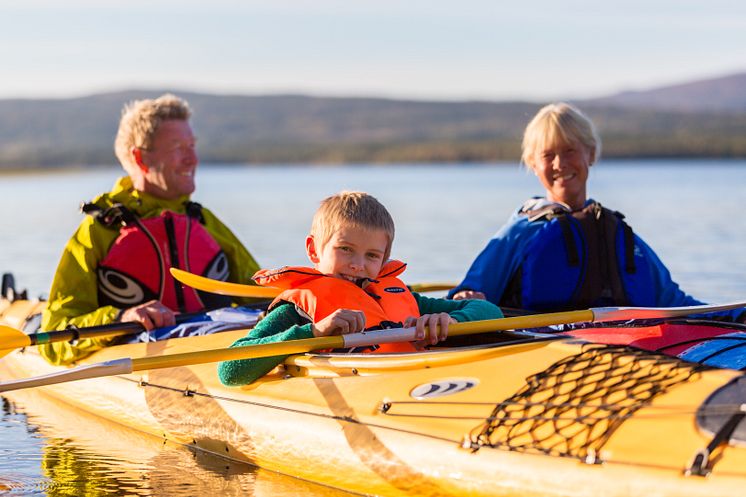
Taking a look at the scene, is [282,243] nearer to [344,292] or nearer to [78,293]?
[78,293]

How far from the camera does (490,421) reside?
402 cm

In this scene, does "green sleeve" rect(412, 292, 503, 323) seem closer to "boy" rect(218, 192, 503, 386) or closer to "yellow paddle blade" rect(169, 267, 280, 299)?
"boy" rect(218, 192, 503, 386)

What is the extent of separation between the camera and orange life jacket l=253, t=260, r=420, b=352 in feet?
14.7

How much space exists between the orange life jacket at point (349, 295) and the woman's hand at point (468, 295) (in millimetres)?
1034

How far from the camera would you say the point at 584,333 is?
16.8 ft

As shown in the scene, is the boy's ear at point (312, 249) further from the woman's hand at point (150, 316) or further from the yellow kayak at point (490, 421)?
the woman's hand at point (150, 316)

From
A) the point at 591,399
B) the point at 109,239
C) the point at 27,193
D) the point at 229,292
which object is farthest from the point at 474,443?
the point at 27,193

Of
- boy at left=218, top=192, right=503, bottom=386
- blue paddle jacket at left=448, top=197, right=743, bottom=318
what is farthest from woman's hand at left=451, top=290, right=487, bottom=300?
boy at left=218, top=192, right=503, bottom=386

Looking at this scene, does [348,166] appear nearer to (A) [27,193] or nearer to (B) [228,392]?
(A) [27,193]

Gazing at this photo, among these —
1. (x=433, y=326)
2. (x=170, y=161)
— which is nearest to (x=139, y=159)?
(x=170, y=161)

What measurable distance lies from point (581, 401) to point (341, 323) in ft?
3.09

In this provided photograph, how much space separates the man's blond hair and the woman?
184 cm

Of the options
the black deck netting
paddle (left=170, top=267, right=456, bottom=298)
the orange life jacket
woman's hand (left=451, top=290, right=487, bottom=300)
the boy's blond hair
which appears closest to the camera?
the black deck netting

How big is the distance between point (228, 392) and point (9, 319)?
107 inches
